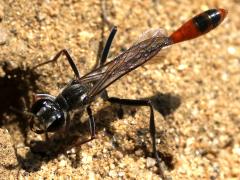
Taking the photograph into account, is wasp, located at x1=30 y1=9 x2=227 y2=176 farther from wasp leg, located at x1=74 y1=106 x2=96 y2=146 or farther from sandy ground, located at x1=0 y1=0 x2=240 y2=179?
sandy ground, located at x1=0 y1=0 x2=240 y2=179

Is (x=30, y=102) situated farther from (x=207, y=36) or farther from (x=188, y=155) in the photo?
(x=207, y=36)

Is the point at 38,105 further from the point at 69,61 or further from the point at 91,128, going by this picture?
the point at 69,61

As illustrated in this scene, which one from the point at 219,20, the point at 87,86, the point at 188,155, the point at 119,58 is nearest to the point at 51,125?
the point at 87,86

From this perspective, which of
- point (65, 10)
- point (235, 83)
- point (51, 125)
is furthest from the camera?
point (235, 83)

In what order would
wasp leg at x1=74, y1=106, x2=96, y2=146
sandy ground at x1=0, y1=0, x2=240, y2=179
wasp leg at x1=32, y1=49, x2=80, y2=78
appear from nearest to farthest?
1. wasp leg at x1=74, y1=106, x2=96, y2=146
2. sandy ground at x1=0, y1=0, x2=240, y2=179
3. wasp leg at x1=32, y1=49, x2=80, y2=78

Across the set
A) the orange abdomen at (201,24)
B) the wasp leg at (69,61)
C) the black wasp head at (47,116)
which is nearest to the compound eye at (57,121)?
the black wasp head at (47,116)

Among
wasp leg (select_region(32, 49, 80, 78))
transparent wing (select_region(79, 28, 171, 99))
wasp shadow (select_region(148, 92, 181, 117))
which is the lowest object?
wasp shadow (select_region(148, 92, 181, 117))

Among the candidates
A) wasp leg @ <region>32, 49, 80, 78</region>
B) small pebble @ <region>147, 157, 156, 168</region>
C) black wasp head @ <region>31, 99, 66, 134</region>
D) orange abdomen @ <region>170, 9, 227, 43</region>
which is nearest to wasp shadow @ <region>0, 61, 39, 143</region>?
wasp leg @ <region>32, 49, 80, 78</region>
